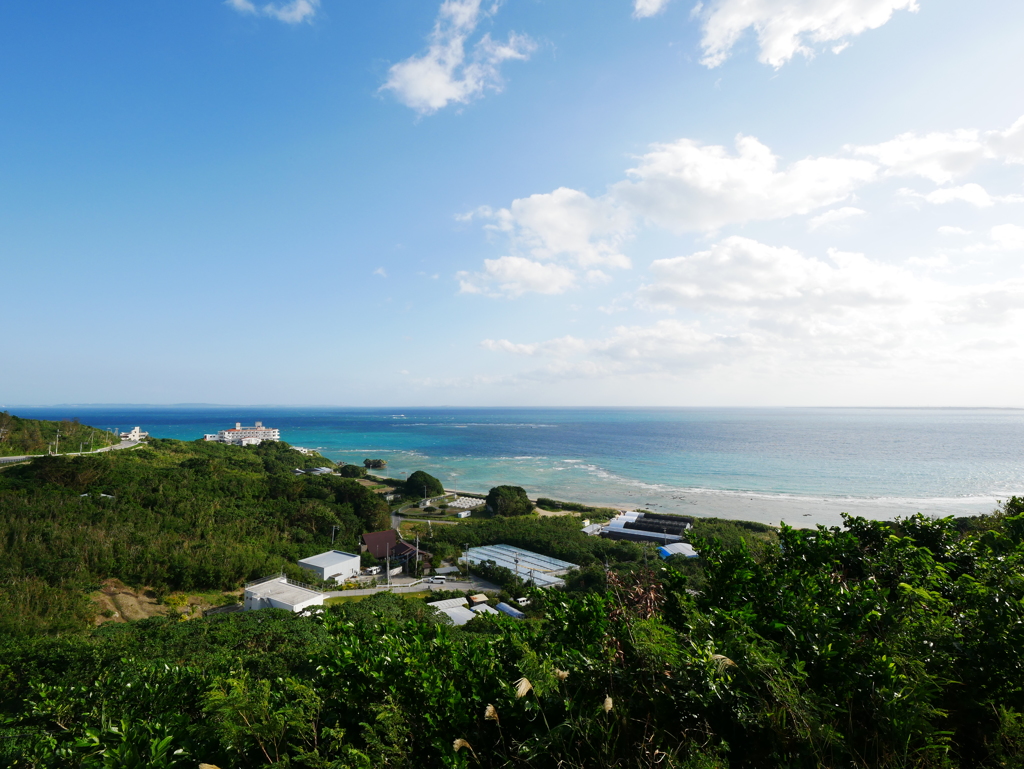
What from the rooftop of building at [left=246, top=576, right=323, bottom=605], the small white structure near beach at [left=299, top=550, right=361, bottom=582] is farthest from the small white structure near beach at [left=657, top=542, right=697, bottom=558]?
the rooftop of building at [left=246, top=576, right=323, bottom=605]

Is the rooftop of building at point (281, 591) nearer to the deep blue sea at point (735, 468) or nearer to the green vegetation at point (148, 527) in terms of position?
the green vegetation at point (148, 527)

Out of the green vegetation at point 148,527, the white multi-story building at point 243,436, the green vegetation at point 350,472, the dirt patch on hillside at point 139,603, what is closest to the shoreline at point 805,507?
the green vegetation at point 148,527

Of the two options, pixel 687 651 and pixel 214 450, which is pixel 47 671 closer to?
pixel 687 651

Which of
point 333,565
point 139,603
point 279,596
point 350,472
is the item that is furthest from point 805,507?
point 350,472

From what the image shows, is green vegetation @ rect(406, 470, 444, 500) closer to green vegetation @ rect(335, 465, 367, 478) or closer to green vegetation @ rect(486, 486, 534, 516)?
green vegetation @ rect(486, 486, 534, 516)

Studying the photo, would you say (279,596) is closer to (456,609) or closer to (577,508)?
(456,609)
